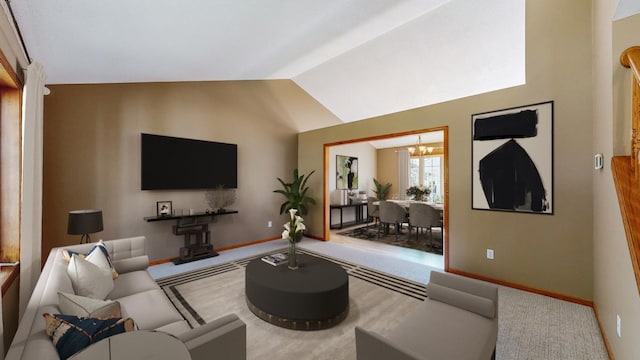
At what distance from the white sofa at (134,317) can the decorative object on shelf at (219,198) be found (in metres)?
1.99

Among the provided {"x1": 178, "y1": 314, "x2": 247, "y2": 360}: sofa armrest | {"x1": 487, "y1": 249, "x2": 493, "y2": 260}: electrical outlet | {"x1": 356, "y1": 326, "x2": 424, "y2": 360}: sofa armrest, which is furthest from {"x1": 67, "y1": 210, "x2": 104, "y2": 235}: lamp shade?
{"x1": 487, "y1": 249, "x2": 493, "y2": 260}: electrical outlet

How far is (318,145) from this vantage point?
5.73 meters

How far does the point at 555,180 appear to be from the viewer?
2.90 meters

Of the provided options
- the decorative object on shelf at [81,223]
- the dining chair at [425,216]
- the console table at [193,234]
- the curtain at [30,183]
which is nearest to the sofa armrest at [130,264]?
the decorative object on shelf at [81,223]

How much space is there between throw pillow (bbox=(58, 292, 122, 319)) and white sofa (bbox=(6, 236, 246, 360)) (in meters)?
0.04

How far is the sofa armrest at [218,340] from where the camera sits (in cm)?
128

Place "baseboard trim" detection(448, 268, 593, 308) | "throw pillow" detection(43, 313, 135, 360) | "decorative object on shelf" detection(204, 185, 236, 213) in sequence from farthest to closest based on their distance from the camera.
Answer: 1. "decorative object on shelf" detection(204, 185, 236, 213)
2. "baseboard trim" detection(448, 268, 593, 308)
3. "throw pillow" detection(43, 313, 135, 360)

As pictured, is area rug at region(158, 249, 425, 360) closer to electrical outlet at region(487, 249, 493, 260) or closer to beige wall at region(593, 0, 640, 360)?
electrical outlet at region(487, 249, 493, 260)

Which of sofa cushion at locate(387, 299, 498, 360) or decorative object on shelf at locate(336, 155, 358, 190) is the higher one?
decorative object on shelf at locate(336, 155, 358, 190)

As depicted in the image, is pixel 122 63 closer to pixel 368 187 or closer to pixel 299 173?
pixel 299 173

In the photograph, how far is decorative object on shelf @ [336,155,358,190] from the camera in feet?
24.3

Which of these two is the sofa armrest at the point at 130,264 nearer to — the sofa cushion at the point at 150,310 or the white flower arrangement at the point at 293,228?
the sofa cushion at the point at 150,310

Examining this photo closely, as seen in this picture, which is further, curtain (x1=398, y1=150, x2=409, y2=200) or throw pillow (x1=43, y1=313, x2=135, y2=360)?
curtain (x1=398, y1=150, x2=409, y2=200)

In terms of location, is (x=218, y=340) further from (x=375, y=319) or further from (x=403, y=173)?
(x=403, y=173)
